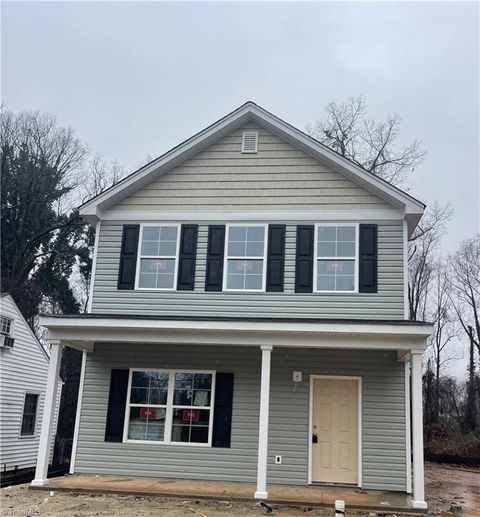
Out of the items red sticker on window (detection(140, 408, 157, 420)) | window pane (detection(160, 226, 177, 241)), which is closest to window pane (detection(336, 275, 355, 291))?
window pane (detection(160, 226, 177, 241))

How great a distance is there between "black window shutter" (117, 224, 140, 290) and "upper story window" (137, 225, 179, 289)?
12 cm

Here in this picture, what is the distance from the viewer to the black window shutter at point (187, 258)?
37.7ft

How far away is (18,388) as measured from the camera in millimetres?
17438

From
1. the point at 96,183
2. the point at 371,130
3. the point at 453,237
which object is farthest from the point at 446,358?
the point at 96,183

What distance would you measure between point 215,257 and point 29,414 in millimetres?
10670

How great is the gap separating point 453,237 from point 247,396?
27.0 m

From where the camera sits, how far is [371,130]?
1069 inches

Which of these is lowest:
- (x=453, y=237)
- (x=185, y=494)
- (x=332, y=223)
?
(x=185, y=494)

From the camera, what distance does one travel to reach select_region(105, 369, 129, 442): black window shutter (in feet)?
36.2

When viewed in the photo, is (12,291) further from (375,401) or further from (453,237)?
(453,237)

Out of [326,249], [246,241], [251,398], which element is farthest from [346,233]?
[251,398]

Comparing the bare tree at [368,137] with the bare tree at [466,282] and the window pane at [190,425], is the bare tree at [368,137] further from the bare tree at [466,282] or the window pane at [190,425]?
the window pane at [190,425]

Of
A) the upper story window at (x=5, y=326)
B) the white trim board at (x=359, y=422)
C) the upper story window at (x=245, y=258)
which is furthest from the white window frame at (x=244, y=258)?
the upper story window at (x=5, y=326)

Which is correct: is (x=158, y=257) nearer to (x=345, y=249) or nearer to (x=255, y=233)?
(x=255, y=233)
